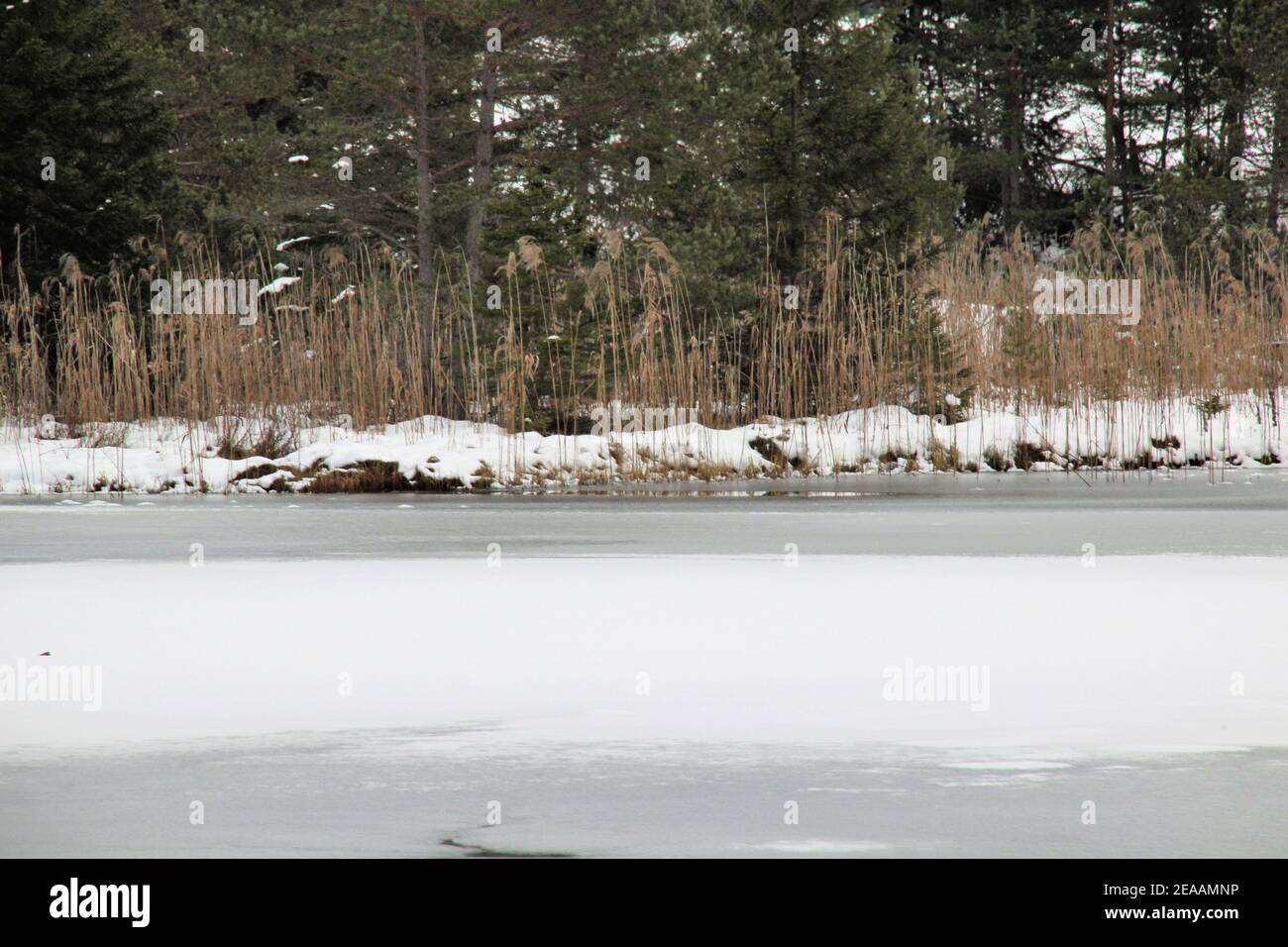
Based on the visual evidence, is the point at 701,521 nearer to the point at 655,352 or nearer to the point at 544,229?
the point at 655,352

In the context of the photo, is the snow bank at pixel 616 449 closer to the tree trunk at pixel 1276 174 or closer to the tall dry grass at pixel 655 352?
the tall dry grass at pixel 655 352

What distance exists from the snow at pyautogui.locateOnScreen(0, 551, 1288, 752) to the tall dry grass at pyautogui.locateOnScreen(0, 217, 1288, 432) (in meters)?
6.62

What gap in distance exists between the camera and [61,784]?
12.0 feet

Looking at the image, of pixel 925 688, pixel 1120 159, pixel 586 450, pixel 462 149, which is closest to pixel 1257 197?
pixel 1120 159

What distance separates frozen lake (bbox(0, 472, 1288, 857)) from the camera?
3.29m

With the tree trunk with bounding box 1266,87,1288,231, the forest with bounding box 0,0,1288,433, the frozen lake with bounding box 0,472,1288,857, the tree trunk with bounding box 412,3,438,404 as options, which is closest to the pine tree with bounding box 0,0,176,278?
the forest with bounding box 0,0,1288,433

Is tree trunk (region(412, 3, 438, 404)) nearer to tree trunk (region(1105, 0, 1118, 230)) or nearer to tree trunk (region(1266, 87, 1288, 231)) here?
tree trunk (region(1266, 87, 1288, 231))

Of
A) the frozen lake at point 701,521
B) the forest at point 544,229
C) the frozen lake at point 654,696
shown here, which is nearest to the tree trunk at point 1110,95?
the forest at point 544,229

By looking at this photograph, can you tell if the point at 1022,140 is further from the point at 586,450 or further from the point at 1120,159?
the point at 586,450

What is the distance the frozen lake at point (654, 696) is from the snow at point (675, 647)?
18 millimetres

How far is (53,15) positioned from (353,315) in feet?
19.7

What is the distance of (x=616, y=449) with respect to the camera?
44.6 ft

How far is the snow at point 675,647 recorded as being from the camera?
4211 mm

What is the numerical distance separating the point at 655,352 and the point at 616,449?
1.76m
